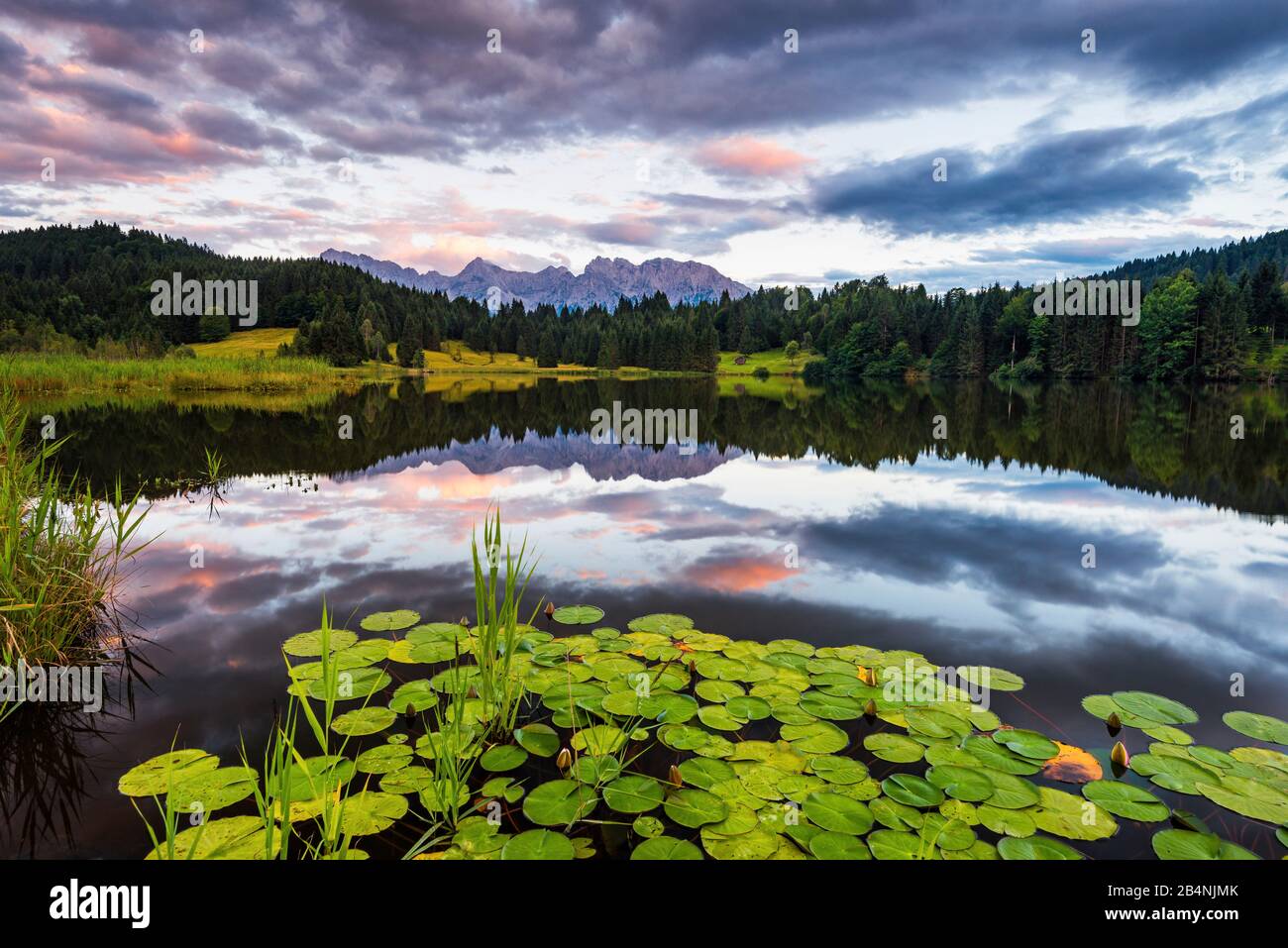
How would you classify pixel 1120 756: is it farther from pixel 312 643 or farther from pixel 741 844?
pixel 312 643

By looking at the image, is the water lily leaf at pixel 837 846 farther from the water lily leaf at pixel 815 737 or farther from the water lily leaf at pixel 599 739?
the water lily leaf at pixel 599 739

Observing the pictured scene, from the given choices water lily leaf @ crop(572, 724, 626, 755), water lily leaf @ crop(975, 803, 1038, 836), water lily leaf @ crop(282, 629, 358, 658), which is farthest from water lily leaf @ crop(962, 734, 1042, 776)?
water lily leaf @ crop(282, 629, 358, 658)

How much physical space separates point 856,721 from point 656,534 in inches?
330

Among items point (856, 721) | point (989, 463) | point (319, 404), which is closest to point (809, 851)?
point (856, 721)

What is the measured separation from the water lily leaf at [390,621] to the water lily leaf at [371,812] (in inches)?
153

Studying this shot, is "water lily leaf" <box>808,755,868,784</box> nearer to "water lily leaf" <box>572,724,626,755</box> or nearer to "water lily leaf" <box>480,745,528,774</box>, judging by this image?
"water lily leaf" <box>572,724,626,755</box>

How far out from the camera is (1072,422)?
39312mm

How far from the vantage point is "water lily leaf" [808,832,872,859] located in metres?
4.72

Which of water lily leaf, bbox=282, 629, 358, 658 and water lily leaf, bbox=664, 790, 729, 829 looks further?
water lily leaf, bbox=282, 629, 358, 658

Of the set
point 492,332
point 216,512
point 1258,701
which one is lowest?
point 1258,701

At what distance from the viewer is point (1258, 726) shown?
6.87 m

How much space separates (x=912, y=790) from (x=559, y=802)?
9.85ft

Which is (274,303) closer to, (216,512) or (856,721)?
(216,512)

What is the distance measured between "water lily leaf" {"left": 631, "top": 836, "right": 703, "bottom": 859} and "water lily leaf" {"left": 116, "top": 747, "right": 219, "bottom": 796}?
3.98 meters
